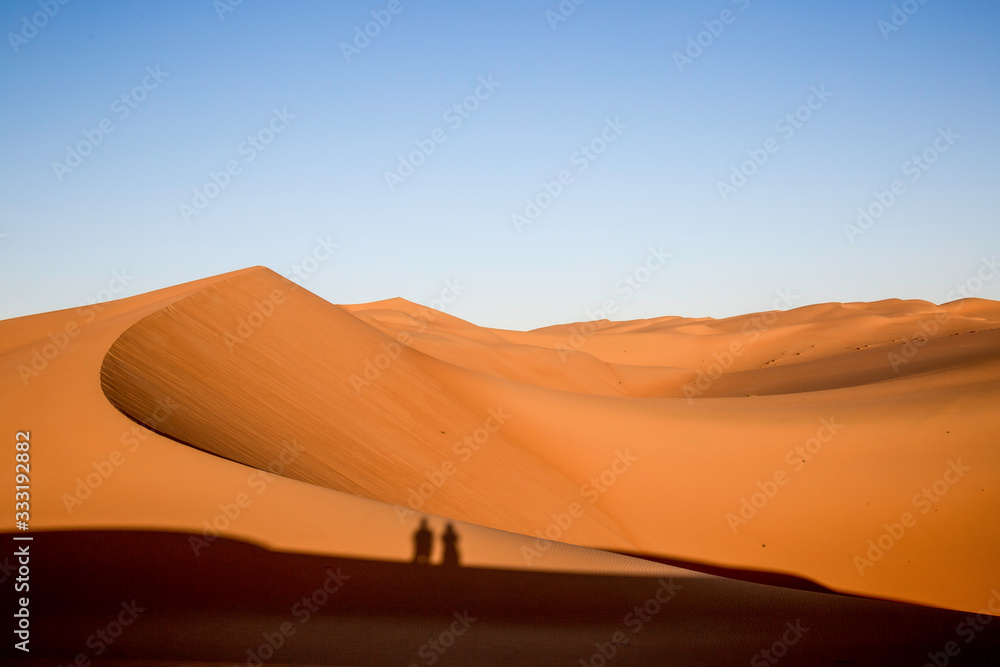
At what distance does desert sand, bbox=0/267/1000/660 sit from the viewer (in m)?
5.14

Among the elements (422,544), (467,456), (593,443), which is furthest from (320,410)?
(422,544)

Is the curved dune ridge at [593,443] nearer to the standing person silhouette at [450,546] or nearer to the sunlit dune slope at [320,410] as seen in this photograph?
the sunlit dune slope at [320,410]

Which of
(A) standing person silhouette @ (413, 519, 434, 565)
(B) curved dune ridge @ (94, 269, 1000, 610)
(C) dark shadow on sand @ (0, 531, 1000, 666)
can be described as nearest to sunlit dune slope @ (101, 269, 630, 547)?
(B) curved dune ridge @ (94, 269, 1000, 610)

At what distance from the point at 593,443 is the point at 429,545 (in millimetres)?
8104

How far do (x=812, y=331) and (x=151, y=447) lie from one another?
37.1 metres

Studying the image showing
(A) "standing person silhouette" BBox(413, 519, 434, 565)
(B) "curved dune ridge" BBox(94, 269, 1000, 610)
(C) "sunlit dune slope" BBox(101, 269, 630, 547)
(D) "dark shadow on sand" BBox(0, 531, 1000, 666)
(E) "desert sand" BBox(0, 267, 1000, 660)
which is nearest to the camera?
(D) "dark shadow on sand" BBox(0, 531, 1000, 666)

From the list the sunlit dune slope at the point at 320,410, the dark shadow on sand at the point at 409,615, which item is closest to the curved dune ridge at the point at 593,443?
the sunlit dune slope at the point at 320,410

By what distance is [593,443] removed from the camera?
496 inches

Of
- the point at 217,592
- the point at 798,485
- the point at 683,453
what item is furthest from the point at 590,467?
the point at 217,592

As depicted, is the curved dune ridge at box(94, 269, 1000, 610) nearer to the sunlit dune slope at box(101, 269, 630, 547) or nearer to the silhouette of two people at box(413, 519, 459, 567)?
the sunlit dune slope at box(101, 269, 630, 547)

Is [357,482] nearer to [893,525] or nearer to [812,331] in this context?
[893,525]

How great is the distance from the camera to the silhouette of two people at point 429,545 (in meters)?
4.67

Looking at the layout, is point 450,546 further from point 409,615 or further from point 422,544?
point 409,615

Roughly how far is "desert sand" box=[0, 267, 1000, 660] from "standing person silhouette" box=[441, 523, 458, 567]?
0.08 metres
